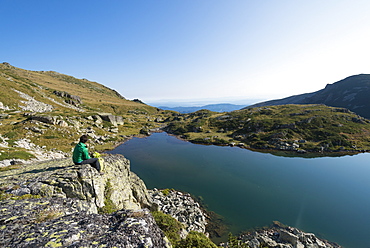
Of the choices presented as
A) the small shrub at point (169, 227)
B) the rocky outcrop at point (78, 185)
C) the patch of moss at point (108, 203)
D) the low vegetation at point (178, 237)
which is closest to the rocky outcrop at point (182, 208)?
the small shrub at point (169, 227)

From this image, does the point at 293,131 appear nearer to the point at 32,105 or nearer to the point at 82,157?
the point at 82,157

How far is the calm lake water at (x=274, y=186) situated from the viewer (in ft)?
85.1

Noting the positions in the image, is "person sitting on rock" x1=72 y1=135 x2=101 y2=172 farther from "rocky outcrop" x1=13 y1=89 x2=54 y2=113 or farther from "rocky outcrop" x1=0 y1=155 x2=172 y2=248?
"rocky outcrop" x1=13 y1=89 x2=54 y2=113

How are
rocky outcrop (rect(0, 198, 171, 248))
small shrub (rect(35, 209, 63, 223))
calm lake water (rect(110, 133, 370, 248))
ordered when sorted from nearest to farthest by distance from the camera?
rocky outcrop (rect(0, 198, 171, 248)) → small shrub (rect(35, 209, 63, 223)) → calm lake water (rect(110, 133, 370, 248))

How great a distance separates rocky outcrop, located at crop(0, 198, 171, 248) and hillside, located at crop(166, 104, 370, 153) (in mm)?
72396

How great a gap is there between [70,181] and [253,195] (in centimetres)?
3463

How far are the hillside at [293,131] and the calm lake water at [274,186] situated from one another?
1029 cm

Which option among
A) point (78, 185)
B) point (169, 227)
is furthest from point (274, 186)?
point (78, 185)

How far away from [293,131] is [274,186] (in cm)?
5367

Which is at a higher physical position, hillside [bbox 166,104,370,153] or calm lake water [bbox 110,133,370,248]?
hillside [bbox 166,104,370,153]

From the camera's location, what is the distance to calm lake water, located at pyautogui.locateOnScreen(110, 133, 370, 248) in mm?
25953

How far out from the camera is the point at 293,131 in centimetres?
7694

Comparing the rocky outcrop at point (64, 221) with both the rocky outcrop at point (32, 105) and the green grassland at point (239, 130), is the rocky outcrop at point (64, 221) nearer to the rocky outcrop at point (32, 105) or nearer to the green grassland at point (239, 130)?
the green grassland at point (239, 130)

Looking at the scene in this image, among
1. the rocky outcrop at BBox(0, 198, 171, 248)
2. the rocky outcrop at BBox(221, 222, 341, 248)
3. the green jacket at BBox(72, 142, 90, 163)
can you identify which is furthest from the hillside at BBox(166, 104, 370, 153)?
the rocky outcrop at BBox(0, 198, 171, 248)
